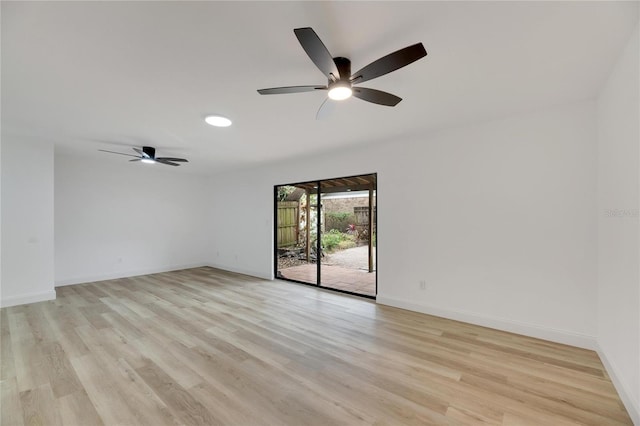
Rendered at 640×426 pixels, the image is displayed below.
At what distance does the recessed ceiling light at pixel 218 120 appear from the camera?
296cm

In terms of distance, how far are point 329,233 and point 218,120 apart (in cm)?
301

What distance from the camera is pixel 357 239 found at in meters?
5.19

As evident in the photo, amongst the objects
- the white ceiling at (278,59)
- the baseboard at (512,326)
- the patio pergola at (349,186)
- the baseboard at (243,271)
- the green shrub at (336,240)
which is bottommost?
the baseboard at (243,271)

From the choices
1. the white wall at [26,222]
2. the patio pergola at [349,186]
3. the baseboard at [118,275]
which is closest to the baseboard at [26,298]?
the white wall at [26,222]

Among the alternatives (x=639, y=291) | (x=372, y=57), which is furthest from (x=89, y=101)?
(x=639, y=291)

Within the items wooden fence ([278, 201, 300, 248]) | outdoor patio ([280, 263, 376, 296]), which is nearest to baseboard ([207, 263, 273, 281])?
outdoor patio ([280, 263, 376, 296])

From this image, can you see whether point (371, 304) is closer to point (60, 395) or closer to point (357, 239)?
point (357, 239)

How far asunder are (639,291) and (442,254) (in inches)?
71.7

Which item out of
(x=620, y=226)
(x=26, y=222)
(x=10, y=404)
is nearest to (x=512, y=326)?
(x=620, y=226)

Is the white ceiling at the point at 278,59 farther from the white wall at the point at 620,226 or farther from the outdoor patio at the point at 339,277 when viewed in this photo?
the outdoor patio at the point at 339,277

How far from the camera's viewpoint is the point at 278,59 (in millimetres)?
1871

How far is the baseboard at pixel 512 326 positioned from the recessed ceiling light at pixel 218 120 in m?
3.32

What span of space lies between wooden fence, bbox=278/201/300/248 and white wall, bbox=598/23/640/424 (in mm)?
4792

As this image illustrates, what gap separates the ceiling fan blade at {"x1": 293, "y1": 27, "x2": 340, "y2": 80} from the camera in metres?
1.30
